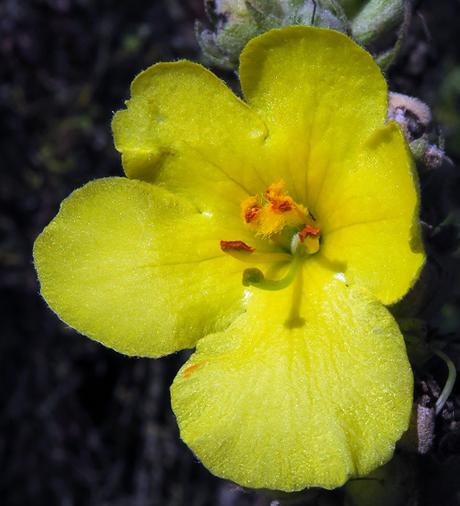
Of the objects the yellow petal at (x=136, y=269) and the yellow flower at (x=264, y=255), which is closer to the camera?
the yellow flower at (x=264, y=255)

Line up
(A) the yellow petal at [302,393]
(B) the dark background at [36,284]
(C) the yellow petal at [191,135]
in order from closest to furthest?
(A) the yellow petal at [302,393] → (C) the yellow petal at [191,135] → (B) the dark background at [36,284]

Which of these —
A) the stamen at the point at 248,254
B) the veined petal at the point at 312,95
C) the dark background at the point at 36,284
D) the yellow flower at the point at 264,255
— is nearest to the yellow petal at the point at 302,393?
the yellow flower at the point at 264,255

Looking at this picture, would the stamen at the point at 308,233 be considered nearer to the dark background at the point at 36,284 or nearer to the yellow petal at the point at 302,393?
the yellow petal at the point at 302,393

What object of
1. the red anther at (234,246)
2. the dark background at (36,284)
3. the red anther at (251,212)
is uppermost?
the red anther at (251,212)

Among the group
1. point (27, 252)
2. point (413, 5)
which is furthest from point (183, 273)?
point (27, 252)

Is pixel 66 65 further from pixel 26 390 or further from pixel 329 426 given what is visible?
pixel 329 426

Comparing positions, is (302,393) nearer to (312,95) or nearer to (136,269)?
(136,269)
